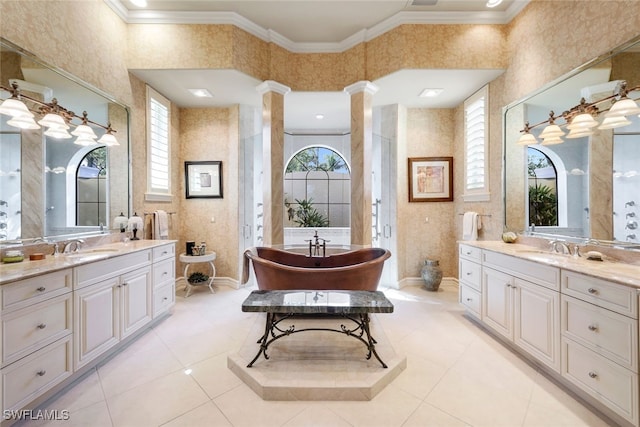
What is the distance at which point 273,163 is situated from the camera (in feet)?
12.0

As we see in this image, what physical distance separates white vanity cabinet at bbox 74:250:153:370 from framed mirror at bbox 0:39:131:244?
65 centimetres

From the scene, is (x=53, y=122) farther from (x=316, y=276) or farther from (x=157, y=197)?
(x=316, y=276)

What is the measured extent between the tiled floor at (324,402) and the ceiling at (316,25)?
3.12 metres

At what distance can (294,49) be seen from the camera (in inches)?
145

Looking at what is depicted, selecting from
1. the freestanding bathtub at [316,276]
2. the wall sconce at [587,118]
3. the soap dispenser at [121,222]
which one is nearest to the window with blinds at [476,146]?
the wall sconce at [587,118]

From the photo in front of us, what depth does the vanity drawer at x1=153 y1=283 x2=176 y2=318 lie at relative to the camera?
2779 millimetres

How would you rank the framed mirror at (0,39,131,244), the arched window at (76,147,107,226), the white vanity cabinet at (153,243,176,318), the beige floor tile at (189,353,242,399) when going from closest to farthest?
the beige floor tile at (189,353,242,399) < the framed mirror at (0,39,131,244) < the arched window at (76,147,107,226) < the white vanity cabinet at (153,243,176,318)

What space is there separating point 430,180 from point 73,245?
4.63 meters

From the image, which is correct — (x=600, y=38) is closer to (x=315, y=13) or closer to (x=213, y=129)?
(x=315, y=13)

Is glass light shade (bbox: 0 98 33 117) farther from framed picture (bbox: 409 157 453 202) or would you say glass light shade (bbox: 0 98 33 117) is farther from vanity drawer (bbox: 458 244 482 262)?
framed picture (bbox: 409 157 453 202)

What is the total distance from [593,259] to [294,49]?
4.07 metres

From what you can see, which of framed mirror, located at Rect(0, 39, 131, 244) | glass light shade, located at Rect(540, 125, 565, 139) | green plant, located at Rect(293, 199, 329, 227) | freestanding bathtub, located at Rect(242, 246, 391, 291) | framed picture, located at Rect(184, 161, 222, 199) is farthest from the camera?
green plant, located at Rect(293, 199, 329, 227)

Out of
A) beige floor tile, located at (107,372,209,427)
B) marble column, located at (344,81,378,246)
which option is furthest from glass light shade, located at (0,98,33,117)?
marble column, located at (344,81,378,246)

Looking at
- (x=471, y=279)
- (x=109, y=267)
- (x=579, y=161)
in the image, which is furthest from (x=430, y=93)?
(x=109, y=267)
